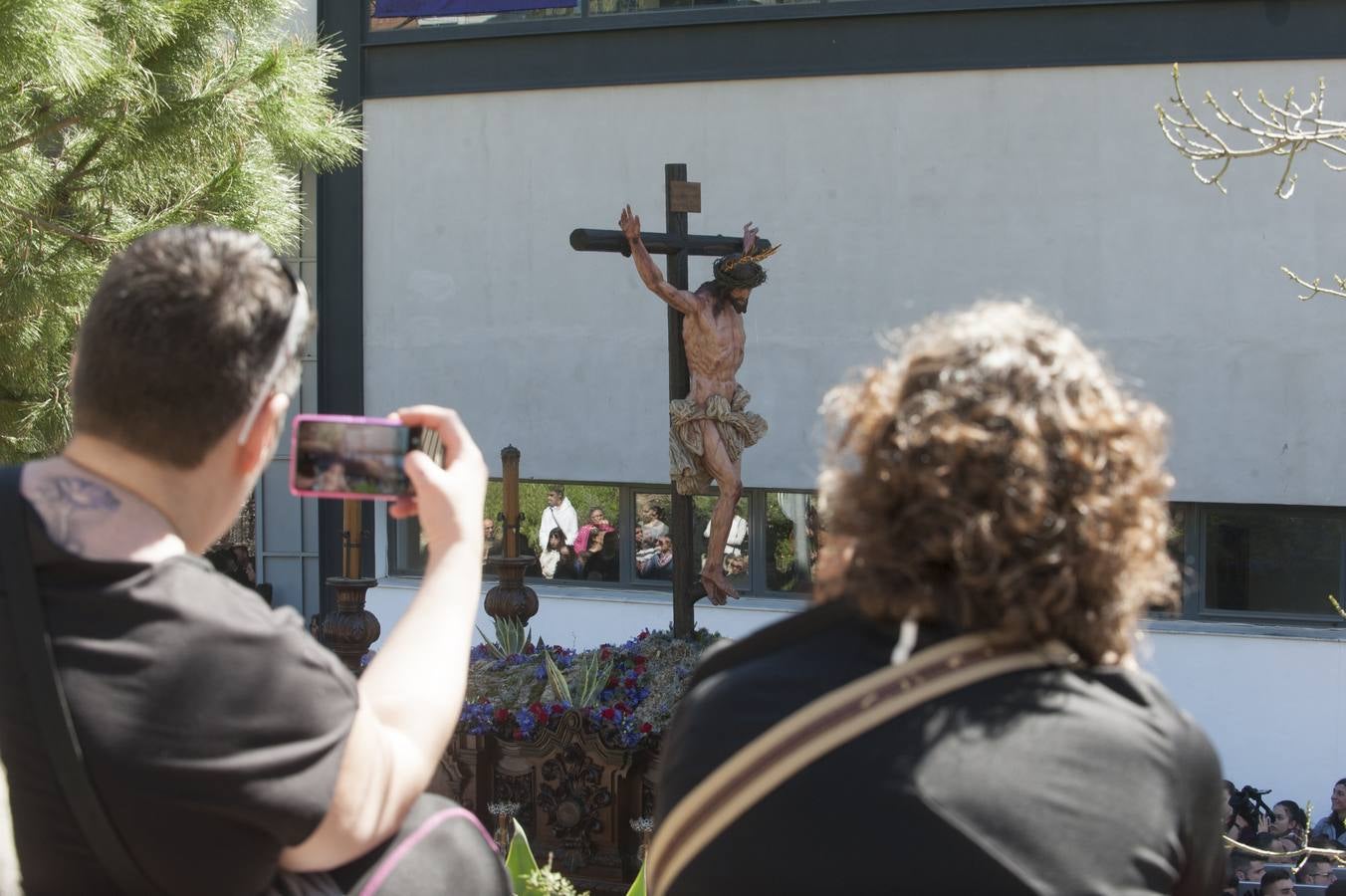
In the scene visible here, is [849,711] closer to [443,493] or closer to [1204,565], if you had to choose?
[443,493]

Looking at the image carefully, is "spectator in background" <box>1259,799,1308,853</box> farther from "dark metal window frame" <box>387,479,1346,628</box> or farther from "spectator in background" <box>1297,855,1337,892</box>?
"dark metal window frame" <box>387,479,1346,628</box>

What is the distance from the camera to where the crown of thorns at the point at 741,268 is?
19.0 ft

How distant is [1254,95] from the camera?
313 inches

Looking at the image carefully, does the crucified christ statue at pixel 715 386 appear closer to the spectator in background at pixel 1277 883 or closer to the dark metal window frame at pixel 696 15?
the spectator in background at pixel 1277 883

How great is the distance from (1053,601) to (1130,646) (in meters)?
0.11

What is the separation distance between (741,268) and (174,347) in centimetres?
462

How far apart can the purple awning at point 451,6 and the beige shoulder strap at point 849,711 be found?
8666 mm

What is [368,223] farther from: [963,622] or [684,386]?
[963,622]

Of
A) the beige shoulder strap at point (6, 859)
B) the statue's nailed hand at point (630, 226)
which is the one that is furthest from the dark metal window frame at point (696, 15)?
the beige shoulder strap at point (6, 859)

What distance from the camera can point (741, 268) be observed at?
5797mm

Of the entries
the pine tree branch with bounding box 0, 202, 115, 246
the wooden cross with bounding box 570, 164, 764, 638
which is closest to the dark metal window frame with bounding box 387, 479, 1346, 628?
the wooden cross with bounding box 570, 164, 764, 638

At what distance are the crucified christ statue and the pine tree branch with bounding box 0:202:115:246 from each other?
6.86 ft

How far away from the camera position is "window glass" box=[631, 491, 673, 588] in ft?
30.7

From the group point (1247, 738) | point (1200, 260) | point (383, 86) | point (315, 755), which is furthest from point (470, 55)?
point (315, 755)
